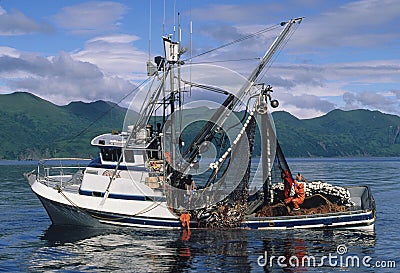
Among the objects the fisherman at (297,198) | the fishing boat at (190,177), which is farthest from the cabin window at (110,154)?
the fisherman at (297,198)

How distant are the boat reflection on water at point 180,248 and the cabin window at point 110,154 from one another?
439 cm

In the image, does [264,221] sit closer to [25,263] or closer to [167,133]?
[167,133]

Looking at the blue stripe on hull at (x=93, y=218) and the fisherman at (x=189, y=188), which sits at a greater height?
the fisherman at (x=189, y=188)

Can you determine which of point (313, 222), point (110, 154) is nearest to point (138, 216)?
point (110, 154)

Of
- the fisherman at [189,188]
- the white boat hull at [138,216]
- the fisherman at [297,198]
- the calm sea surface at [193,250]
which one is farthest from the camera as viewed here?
the fisherman at [189,188]

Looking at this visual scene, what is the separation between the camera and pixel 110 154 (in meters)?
31.9

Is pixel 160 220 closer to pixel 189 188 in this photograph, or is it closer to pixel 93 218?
pixel 189 188

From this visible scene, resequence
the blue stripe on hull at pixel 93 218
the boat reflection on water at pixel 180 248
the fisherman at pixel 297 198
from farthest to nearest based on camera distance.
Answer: the blue stripe on hull at pixel 93 218, the fisherman at pixel 297 198, the boat reflection on water at pixel 180 248

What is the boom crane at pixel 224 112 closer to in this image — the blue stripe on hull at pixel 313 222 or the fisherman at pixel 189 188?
the fisherman at pixel 189 188

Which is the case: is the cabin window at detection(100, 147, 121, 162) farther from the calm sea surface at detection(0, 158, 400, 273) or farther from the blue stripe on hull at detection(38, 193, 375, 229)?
the calm sea surface at detection(0, 158, 400, 273)

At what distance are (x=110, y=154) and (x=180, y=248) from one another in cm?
853

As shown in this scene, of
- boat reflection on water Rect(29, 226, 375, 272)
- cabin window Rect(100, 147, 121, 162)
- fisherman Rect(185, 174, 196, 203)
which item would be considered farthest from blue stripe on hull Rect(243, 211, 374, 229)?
cabin window Rect(100, 147, 121, 162)

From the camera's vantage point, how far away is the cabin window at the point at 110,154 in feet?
104

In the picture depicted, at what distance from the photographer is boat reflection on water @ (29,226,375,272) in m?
23.4
